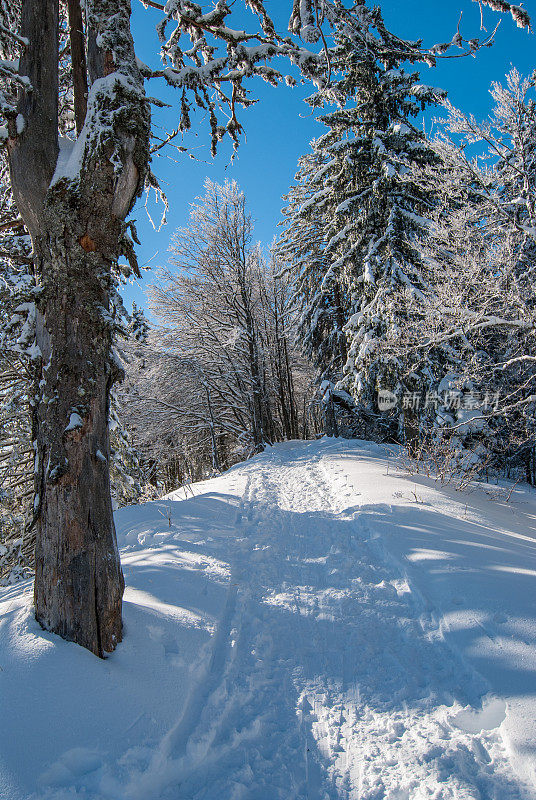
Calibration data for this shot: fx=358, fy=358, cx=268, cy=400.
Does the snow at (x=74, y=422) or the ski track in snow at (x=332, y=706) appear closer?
the ski track in snow at (x=332, y=706)

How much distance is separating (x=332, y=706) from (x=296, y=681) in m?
0.30

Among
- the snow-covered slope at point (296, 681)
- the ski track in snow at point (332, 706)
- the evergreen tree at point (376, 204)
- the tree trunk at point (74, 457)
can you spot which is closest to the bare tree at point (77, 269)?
the tree trunk at point (74, 457)

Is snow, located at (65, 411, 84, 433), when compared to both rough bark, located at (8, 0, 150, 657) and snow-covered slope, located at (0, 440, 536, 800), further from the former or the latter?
snow-covered slope, located at (0, 440, 536, 800)

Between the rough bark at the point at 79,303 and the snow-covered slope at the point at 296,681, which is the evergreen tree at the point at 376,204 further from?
the rough bark at the point at 79,303

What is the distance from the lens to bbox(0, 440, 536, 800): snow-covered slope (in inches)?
69.0

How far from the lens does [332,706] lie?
2256 mm

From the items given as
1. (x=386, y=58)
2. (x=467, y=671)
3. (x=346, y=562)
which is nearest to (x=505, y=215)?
(x=386, y=58)

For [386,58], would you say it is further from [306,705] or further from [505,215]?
[306,705]

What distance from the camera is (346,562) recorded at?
3965 mm

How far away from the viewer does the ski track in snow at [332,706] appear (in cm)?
178

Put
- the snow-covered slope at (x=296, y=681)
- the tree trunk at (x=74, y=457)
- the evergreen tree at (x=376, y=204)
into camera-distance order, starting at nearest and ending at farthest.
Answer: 1. the snow-covered slope at (x=296, y=681)
2. the tree trunk at (x=74, y=457)
3. the evergreen tree at (x=376, y=204)

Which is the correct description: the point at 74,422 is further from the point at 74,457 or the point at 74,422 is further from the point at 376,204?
the point at 376,204

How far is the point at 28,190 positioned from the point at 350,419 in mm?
14387

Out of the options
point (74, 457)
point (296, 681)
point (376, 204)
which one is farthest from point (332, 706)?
point (376, 204)
